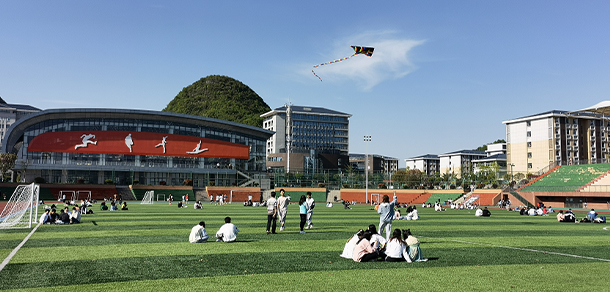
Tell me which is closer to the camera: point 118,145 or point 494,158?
point 118,145

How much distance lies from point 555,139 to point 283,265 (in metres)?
127

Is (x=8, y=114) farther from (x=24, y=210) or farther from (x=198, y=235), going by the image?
(x=198, y=235)

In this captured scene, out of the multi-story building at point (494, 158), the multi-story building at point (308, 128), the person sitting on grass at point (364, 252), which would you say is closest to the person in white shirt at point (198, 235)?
the person sitting on grass at point (364, 252)

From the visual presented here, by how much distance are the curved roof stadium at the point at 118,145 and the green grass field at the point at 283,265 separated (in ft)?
233

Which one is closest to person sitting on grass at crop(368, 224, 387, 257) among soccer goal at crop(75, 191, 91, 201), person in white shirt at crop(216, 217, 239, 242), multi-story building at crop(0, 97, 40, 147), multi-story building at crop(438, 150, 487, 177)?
person in white shirt at crop(216, 217, 239, 242)

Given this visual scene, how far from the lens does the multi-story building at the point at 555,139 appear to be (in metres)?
119

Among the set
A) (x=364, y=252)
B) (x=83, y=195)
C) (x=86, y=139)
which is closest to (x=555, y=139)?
(x=83, y=195)

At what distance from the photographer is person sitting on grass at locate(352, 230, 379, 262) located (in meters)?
12.3

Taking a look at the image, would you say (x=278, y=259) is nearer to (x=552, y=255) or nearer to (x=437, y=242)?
(x=437, y=242)

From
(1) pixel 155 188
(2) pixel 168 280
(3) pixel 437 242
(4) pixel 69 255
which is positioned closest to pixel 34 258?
(4) pixel 69 255

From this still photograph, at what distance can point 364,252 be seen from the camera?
12359mm

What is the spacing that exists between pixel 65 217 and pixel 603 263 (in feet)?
77.8

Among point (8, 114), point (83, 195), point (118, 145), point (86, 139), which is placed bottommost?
point (83, 195)

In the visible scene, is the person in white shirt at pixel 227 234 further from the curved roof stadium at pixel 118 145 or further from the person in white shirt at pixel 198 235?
the curved roof stadium at pixel 118 145
